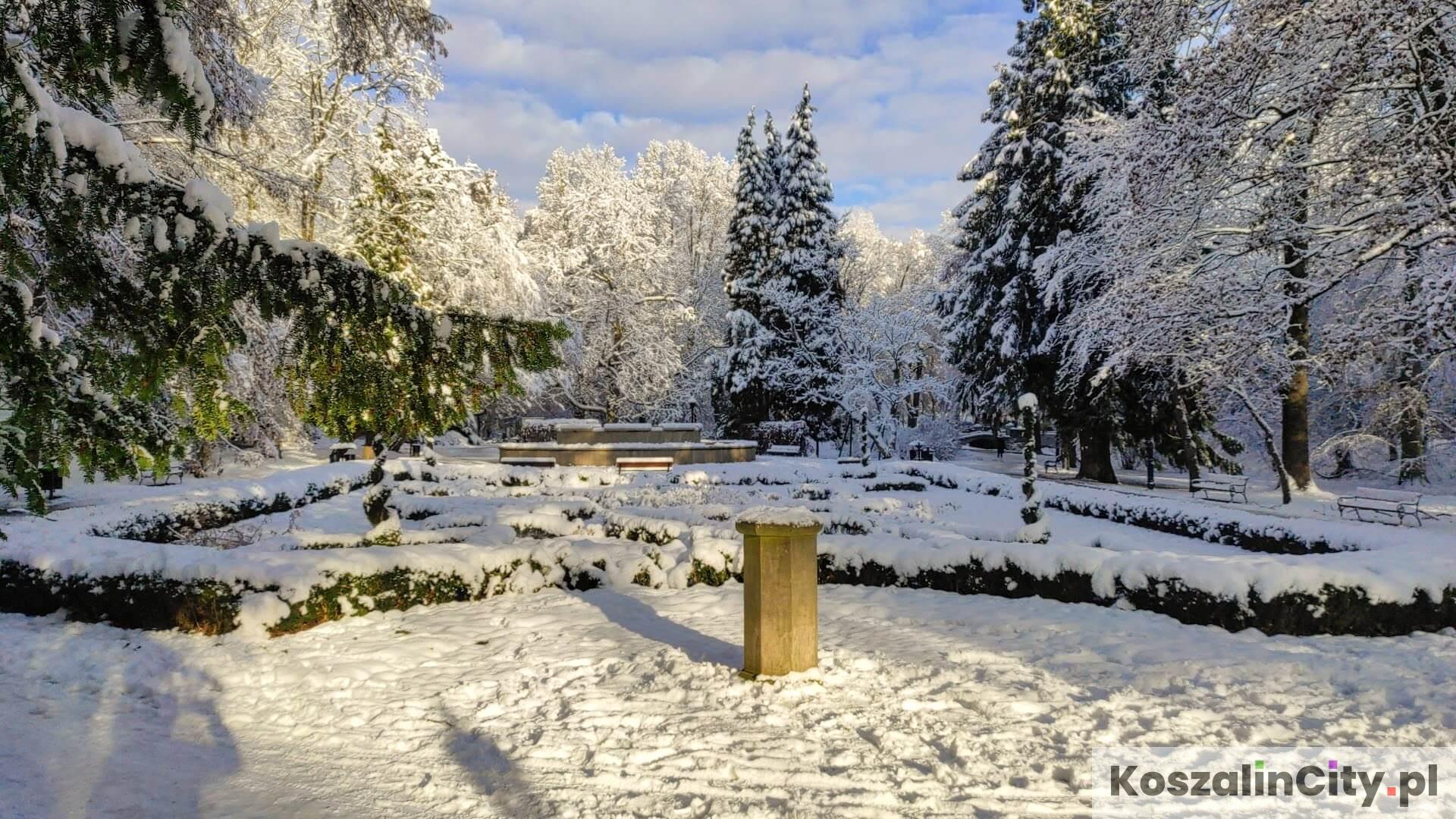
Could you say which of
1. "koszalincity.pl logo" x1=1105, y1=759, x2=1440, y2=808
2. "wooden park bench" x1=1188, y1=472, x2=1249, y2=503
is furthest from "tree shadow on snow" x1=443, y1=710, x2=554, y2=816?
"wooden park bench" x1=1188, y1=472, x2=1249, y2=503

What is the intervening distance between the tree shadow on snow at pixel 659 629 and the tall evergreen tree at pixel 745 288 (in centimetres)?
2182

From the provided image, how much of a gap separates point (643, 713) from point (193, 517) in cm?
877

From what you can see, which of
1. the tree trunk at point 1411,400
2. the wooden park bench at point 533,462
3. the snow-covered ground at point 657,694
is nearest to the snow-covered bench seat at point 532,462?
the wooden park bench at point 533,462

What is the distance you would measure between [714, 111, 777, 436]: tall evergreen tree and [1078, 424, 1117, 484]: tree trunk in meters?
12.6

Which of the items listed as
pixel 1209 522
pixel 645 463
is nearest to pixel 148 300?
pixel 1209 522

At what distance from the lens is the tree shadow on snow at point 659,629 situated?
5.28 meters

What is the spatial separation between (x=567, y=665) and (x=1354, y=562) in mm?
6465

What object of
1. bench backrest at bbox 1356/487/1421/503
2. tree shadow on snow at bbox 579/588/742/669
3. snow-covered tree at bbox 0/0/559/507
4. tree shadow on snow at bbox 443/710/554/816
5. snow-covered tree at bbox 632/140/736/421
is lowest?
tree shadow on snow at bbox 579/588/742/669

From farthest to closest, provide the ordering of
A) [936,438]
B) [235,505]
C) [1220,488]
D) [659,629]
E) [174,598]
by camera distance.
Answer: [936,438] < [1220,488] < [235,505] < [659,629] < [174,598]

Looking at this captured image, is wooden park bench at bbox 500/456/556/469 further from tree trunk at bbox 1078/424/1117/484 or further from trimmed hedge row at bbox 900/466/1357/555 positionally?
tree trunk at bbox 1078/424/1117/484

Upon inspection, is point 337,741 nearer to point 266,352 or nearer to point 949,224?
point 266,352

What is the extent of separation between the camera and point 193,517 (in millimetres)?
9680

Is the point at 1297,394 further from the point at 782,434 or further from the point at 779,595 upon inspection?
the point at 782,434

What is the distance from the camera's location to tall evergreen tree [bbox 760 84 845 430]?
93.4 feet
